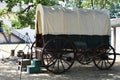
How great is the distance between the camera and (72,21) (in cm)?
1380

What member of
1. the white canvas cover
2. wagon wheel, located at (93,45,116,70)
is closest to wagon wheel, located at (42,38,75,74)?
the white canvas cover

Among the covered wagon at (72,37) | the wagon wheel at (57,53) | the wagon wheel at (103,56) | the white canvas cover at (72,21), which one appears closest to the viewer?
the wagon wheel at (57,53)

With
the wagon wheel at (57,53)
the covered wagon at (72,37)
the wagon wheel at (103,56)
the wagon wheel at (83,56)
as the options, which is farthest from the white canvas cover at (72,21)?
the wagon wheel at (83,56)

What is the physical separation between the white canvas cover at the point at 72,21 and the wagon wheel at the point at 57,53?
601 mm

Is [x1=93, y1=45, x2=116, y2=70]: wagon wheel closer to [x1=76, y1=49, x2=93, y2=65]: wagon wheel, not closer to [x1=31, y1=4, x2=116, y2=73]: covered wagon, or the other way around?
[x1=31, y1=4, x2=116, y2=73]: covered wagon

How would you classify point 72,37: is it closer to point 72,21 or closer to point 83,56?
point 72,21

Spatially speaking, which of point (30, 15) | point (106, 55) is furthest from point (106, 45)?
point (30, 15)

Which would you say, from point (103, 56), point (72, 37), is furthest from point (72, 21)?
point (103, 56)

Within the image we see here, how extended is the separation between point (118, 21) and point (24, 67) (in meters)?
12.6

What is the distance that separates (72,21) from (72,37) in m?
0.75

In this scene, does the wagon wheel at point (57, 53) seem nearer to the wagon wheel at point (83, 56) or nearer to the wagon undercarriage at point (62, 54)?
the wagon undercarriage at point (62, 54)

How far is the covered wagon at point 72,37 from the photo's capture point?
13.1 metres

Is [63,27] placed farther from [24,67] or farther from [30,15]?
[30,15]

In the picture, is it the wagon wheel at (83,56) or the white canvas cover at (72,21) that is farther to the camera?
the wagon wheel at (83,56)
